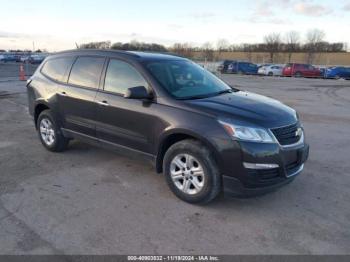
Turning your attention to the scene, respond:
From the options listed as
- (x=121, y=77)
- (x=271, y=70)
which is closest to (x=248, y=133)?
(x=121, y=77)

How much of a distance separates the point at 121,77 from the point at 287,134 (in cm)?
239

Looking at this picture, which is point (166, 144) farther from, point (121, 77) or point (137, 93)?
point (121, 77)

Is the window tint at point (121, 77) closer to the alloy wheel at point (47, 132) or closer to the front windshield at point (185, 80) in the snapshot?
the front windshield at point (185, 80)

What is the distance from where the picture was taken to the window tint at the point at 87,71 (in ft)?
18.0

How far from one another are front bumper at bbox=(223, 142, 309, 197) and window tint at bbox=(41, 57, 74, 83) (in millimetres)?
3440

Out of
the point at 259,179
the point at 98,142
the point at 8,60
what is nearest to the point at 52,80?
the point at 98,142

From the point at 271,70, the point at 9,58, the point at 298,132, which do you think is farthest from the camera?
the point at 9,58

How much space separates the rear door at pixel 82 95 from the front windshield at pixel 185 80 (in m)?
0.99

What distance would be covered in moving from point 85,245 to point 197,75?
302 centimetres

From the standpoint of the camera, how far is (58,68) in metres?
6.29

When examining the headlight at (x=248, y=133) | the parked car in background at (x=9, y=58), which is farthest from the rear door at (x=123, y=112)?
the parked car in background at (x=9, y=58)

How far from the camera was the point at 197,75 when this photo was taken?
5477 mm

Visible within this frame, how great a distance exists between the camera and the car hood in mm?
4148

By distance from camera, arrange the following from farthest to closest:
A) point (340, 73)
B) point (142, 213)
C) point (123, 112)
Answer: point (340, 73) < point (123, 112) < point (142, 213)
